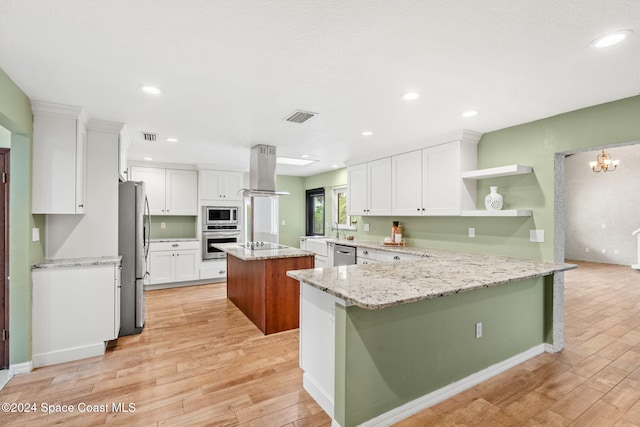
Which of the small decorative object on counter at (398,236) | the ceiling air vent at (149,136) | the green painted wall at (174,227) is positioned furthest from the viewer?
the green painted wall at (174,227)

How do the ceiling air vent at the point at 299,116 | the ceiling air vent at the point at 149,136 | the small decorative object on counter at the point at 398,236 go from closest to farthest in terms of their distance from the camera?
the ceiling air vent at the point at 299,116 < the ceiling air vent at the point at 149,136 < the small decorative object on counter at the point at 398,236

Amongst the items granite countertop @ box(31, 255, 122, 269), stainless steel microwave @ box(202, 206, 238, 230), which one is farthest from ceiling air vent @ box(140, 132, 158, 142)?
stainless steel microwave @ box(202, 206, 238, 230)

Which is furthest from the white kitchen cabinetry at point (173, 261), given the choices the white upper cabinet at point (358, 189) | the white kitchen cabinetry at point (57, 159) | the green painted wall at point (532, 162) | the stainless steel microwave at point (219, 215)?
the green painted wall at point (532, 162)

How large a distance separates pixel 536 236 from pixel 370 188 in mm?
2445

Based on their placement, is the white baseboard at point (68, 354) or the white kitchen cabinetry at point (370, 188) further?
the white kitchen cabinetry at point (370, 188)

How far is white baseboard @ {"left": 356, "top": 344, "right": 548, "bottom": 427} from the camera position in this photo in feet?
6.22

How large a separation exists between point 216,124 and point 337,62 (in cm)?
185

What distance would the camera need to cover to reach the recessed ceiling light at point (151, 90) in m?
2.39

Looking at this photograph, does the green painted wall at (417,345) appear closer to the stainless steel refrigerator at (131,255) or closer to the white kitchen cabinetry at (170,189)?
the stainless steel refrigerator at (131,255)

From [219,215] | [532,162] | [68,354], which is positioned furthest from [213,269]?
[532,162]

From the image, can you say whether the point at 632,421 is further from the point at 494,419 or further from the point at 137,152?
the point at 137,152

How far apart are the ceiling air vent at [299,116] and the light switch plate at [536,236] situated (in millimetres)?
2508

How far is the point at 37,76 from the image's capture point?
7.25 ft

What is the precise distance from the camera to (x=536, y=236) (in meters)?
3.10
